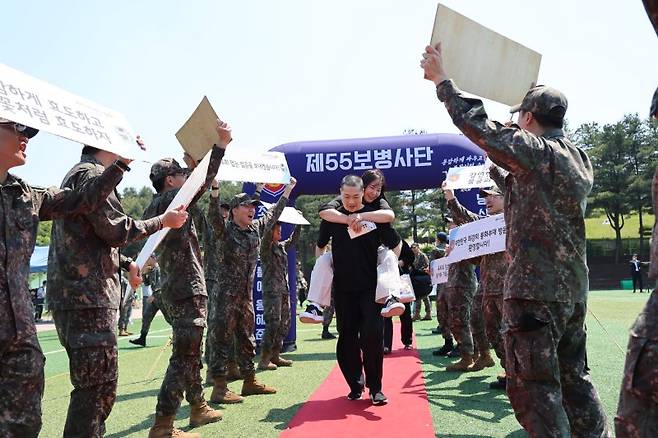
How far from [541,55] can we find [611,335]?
7.96 meters

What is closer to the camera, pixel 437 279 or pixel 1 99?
pixel 1 99

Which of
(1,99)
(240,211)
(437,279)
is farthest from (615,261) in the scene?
(1,99)

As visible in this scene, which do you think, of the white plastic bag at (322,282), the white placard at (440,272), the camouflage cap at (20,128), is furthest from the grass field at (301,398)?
the camouflage cap at (20,128)

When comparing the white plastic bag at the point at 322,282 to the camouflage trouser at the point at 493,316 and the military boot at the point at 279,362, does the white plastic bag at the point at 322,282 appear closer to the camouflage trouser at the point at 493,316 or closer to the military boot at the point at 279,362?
the camouflage trouser at the point at 493,316

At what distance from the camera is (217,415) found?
5.07 metres

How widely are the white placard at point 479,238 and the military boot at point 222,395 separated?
2765mm

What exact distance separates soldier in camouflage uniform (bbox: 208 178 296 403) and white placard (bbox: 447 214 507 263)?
2300 millimetres

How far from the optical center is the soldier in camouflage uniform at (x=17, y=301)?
2.52 m

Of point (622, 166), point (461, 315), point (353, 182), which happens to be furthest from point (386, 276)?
point (622, 166)

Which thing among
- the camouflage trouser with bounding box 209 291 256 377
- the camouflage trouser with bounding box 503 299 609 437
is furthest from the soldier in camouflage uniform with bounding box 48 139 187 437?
the camouflage trouser with bounding box 209 291 256 377

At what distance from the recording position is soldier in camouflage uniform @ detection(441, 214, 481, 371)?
290 inches

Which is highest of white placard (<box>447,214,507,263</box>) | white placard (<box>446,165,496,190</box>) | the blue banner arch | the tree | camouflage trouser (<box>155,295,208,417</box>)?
the tree

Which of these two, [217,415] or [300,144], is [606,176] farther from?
[217,415]

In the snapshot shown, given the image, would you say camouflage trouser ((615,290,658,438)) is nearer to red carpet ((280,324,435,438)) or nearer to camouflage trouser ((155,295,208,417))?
red carpet ((280,324,435,438))
